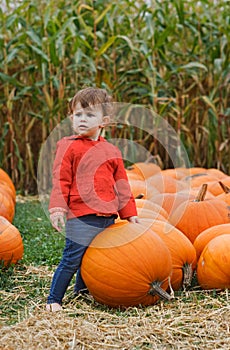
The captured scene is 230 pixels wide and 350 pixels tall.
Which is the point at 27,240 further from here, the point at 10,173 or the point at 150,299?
the point at 10,173

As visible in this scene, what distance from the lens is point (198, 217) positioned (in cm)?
422

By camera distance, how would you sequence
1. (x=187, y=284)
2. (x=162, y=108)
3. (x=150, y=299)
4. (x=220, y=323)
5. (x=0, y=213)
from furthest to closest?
(x=162, y=108)
(x=0, y=213)
(x=187, y=284)
(x=150, y=299)
(x=220, y=323)

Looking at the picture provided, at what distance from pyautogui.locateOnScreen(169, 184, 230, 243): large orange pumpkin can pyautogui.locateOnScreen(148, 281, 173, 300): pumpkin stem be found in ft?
3.45

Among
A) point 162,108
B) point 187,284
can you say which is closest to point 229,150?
point 162,108

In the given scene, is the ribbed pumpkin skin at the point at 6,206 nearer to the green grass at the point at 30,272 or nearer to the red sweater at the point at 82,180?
the green grass at the point at 30,272

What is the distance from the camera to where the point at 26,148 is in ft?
27.6

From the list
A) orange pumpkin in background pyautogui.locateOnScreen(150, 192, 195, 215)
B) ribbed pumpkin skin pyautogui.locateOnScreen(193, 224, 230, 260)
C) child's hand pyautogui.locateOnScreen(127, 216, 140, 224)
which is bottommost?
orange pumpkin in background pyautogui.locateOnScreen(150, 192, 195, 215)

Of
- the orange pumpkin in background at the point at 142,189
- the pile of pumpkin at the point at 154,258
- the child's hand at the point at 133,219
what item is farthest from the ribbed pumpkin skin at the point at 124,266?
the orange pumpkin in background at the point at 142,189

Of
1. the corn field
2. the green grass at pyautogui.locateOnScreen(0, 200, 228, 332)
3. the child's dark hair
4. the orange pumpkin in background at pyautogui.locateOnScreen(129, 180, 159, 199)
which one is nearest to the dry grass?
the green grass at pyautogui.locateOnScreen(0, 200, 228, 332)

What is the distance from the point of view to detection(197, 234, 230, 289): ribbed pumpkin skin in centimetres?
343

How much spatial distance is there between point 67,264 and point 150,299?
49 cm

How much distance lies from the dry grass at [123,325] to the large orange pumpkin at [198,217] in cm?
82

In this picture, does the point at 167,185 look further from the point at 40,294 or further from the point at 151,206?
the point at 40,294

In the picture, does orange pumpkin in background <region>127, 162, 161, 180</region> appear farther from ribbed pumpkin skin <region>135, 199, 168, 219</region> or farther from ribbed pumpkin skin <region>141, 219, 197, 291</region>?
ribbed pumpkin skin <region>141, 219, 197, 291</region>
